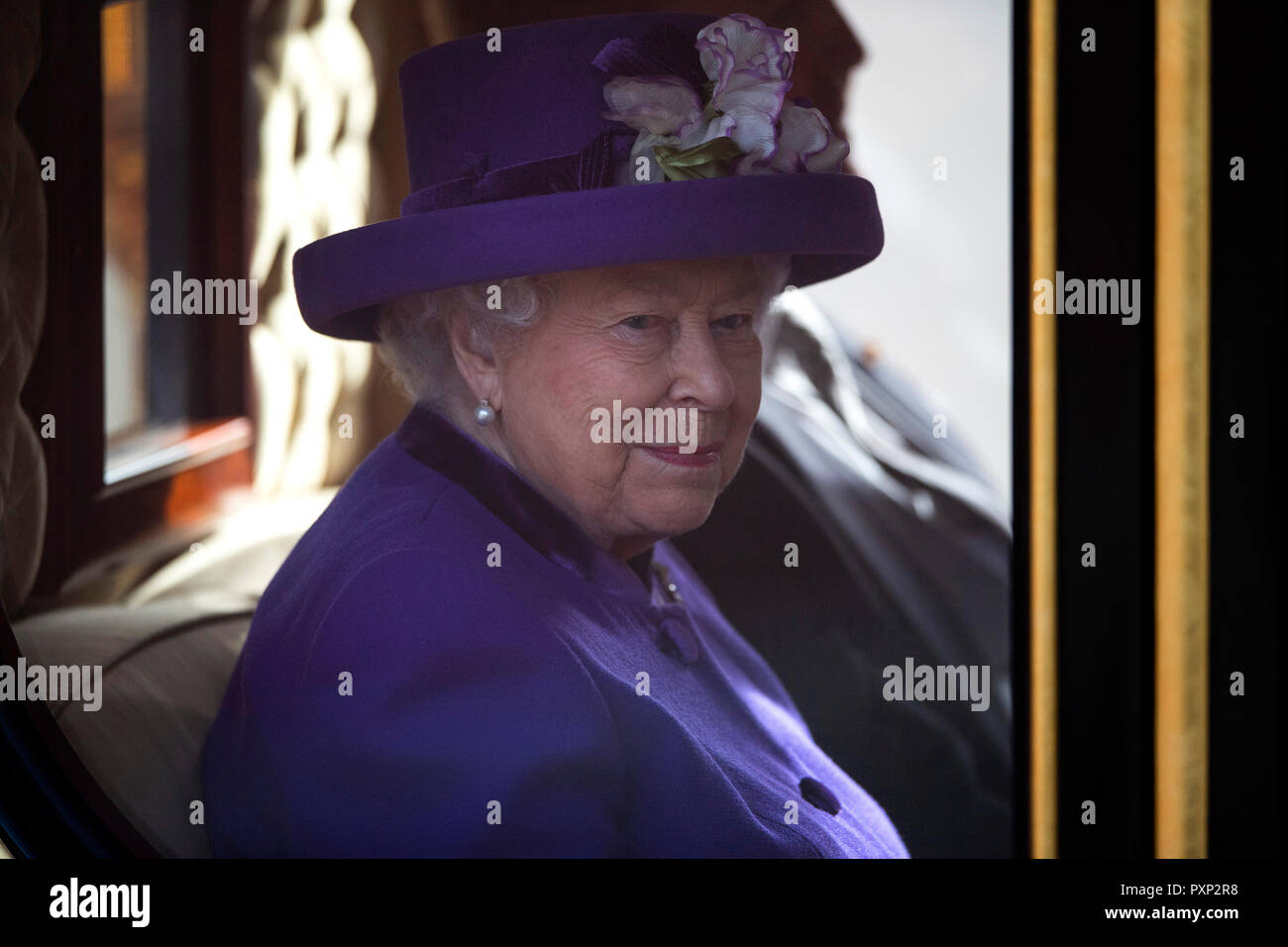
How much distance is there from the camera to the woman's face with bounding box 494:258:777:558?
1.47 meters

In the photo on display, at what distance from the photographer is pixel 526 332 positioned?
1470 millimetres

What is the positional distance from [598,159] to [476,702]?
2.46ft

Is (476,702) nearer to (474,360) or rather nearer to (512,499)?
(512,499)

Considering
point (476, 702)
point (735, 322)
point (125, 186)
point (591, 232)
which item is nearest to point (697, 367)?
point (735, 322)

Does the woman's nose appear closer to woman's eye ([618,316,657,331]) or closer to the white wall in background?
woman's eye ([618,316,657,331])

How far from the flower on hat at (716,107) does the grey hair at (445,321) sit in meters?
0.15

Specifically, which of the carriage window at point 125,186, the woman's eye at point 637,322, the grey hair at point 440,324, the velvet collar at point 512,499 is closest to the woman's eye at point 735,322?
the woman's eye at point 637,322

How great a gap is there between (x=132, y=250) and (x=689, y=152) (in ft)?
2.76

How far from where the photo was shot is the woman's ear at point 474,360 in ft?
4.85

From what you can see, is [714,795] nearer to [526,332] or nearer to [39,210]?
[526,332]

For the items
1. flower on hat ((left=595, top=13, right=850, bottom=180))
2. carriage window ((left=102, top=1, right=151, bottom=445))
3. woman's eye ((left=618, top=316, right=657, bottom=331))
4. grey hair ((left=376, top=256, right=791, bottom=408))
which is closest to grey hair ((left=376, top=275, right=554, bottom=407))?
grey hair ((left=376, top=256, right=791, bottom=408))

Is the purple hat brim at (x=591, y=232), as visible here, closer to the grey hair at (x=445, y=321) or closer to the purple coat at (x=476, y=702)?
the grey hair at (x=445, y=321)

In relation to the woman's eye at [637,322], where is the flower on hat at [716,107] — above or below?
above

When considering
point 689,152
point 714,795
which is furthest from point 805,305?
point 714,795
